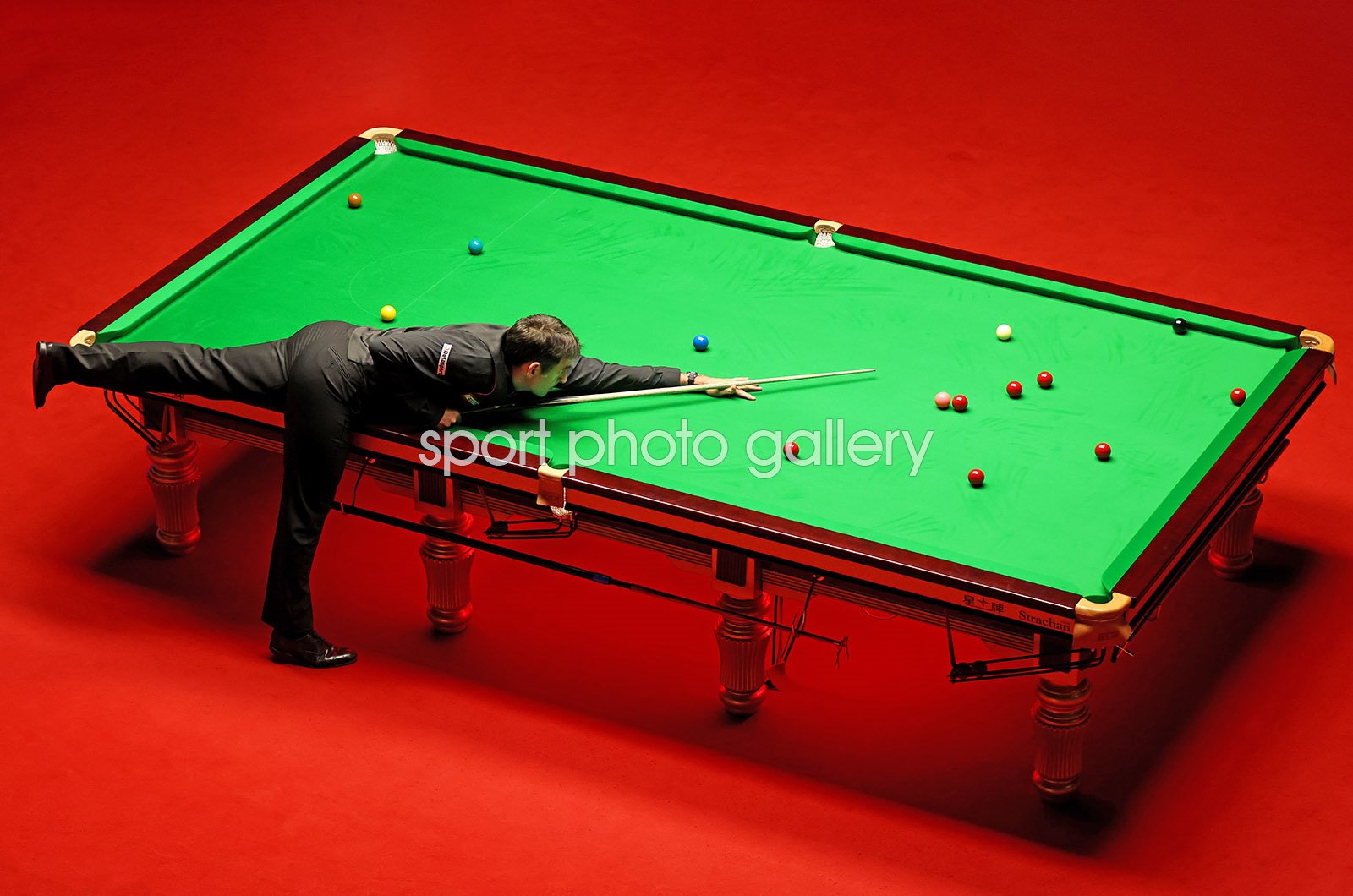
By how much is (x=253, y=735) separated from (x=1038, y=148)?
467cm

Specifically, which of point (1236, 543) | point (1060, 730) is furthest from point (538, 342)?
point (1236, 543)

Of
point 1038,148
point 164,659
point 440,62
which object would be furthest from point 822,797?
point 440,62

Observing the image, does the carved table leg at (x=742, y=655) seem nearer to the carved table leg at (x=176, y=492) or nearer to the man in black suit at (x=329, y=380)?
the man in black suit at (x=329, y=380)

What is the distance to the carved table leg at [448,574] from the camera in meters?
6.49

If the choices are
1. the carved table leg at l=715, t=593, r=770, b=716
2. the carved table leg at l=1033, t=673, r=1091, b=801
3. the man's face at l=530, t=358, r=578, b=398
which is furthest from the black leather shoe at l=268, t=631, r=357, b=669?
the carved table leg at l=1033, t=673, r=1091, b=801

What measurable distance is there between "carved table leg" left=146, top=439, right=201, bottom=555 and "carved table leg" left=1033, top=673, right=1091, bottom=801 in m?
2.77

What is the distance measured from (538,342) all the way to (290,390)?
75cm

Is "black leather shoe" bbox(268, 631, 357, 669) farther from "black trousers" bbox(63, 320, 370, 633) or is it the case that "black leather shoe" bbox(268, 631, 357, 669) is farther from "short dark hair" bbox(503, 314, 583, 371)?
"short dark hair" bbox(503, 314, 583, 371)

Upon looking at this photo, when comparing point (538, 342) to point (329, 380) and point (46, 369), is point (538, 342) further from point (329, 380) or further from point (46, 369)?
point (46, 369)

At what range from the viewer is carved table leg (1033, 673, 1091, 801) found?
19.1 ft

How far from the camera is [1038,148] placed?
924 centimetres

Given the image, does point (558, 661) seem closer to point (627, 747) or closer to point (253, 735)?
point (627, 747)

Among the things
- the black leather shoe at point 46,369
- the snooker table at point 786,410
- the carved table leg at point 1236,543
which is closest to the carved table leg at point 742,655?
the snooker table at point 786,410

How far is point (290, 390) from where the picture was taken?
625cm
